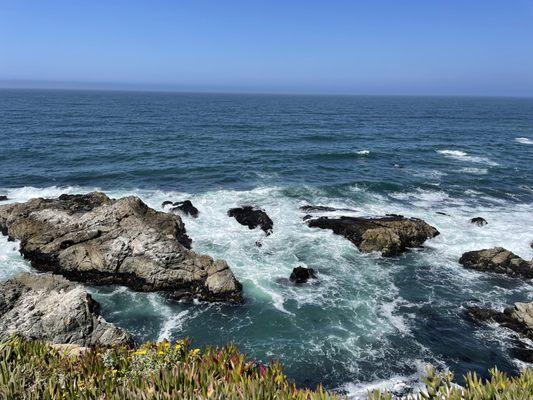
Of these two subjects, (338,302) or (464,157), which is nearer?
(338,302)

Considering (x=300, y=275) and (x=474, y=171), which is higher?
(x=474, y=171)

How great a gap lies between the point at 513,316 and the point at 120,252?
77.6 ft

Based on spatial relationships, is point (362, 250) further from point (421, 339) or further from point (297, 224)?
point (421, 339)

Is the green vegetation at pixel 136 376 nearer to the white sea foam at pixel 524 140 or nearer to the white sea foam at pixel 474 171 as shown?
the white sea foam at pixel 474 171

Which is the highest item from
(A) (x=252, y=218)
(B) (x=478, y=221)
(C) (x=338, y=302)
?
(B) (x=478, y=221)

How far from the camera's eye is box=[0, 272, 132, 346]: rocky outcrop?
1827 cm

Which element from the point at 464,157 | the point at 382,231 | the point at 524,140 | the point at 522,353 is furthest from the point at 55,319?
the point at 524,140

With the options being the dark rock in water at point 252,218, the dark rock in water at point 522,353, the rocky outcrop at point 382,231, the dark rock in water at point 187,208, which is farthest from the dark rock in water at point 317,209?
the dark rock in water at point 522,353

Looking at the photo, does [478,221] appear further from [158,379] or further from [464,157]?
[158,379]

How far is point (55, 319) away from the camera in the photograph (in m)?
18.5

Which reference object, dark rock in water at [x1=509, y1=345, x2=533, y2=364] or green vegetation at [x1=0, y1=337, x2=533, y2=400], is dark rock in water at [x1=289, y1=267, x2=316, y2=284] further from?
green vegetation at [x1=0, y1=337, x2=533, y2=400]

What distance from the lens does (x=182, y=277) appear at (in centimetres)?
2411

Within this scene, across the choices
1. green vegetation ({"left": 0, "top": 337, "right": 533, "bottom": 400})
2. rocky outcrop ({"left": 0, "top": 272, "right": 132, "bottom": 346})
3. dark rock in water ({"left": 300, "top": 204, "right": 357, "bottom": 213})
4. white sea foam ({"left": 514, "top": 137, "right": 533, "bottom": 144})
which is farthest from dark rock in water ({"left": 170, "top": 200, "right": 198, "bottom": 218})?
white sea foam ({"left": 514, "top": 137, "right": 533, "bottom": 144})

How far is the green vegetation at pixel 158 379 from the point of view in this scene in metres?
8.58
